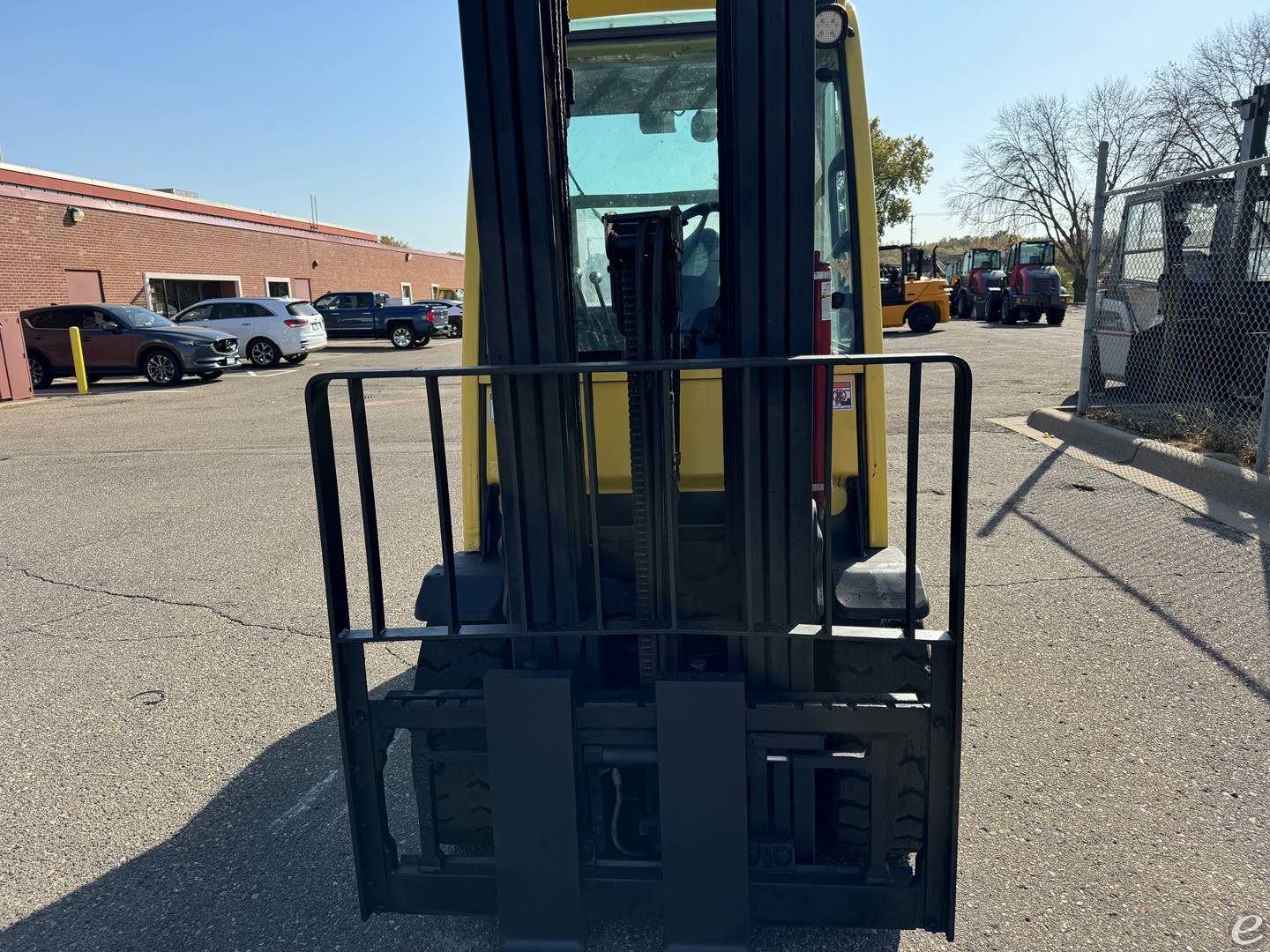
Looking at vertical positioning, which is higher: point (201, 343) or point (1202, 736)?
point (201, 343)

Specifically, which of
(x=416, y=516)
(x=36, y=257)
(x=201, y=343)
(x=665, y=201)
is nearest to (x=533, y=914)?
(x=665, y=201)

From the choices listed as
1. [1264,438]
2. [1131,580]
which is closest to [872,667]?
[1131,580]

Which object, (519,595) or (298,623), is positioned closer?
(519,595)

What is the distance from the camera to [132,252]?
27281 mm

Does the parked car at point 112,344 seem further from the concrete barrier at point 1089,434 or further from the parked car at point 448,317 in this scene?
the concrete barrier at point 1089,434

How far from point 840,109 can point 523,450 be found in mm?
1751

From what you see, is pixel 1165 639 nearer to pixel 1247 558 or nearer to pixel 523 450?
pixel 1247 558

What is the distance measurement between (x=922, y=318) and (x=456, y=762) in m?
27.9

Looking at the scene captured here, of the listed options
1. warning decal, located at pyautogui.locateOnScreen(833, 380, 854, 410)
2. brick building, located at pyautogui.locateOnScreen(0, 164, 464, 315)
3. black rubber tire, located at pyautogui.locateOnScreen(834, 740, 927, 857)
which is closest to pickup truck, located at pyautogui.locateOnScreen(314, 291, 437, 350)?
brick building, located at pyautogui.locateOnScreen(0, 164, 464, 315)

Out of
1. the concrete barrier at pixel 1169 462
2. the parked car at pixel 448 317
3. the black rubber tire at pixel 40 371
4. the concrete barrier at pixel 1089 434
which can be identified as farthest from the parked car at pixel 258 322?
the concrete barrier at pixel 1169 462

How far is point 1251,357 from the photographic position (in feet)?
30.3

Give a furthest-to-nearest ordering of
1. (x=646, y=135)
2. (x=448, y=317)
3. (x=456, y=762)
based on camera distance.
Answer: (x=448, y=317) < (x=646, y=135) < (x=456, y=762)

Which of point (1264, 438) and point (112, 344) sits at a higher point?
point (112, 344)

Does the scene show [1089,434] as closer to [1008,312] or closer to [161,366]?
[161,366]
